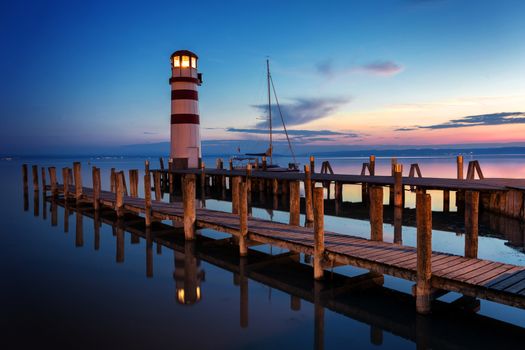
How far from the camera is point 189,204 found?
11617 mm

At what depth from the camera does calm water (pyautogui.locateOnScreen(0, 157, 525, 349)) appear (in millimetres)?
6441

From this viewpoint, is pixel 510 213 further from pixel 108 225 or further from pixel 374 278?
pixel 108 225

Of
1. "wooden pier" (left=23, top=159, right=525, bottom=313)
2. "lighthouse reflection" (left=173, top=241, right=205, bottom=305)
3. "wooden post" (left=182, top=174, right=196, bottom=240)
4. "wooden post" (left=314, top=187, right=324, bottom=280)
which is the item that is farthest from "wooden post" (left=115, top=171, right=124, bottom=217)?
"wooden post" (left=314, top=187, right=324, bottom=280)

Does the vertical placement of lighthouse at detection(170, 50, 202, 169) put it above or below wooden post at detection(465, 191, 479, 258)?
above

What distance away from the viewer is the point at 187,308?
790 centimetres

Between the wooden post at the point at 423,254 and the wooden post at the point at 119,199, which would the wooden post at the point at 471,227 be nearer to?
the wooden post at the point at 423,254

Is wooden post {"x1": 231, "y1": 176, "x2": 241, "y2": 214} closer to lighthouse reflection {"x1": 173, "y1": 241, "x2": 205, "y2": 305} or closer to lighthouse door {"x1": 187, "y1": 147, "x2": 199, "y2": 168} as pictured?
lighthouse reflection {"x1": 173, "y1": 241, "x2": 205, "y2": 305}

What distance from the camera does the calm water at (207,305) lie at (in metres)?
6.44

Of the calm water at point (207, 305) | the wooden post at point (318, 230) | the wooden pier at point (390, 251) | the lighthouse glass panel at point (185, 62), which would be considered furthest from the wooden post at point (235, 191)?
the lighthouse glass panel at point (185, 62)

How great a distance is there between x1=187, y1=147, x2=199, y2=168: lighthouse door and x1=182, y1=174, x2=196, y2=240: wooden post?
1611 centimetres

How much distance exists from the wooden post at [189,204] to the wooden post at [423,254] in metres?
6.63

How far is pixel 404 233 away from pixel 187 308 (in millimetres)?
8427

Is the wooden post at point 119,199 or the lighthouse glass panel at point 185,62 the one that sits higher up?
the lighthouse glass panel at point 185,62

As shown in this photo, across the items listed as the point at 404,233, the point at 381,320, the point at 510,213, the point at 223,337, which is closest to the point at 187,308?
the point at 223,337
